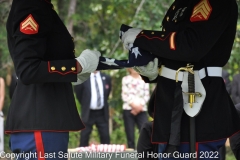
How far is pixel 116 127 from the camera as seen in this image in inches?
584

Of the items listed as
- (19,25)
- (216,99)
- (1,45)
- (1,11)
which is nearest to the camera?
(19,25)

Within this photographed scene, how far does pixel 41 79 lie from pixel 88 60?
0.99 feet

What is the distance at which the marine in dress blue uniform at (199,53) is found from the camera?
3.60 meters

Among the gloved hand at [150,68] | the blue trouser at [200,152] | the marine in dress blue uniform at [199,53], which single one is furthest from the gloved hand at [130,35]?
the blue trouser at [200,152]

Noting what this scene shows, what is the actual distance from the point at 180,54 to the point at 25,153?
1.00m

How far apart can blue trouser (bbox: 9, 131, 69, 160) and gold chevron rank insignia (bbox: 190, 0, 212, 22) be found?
38.2 inches

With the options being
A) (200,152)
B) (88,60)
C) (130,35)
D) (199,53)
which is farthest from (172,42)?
(200,152)

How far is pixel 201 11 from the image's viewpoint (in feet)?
11.9

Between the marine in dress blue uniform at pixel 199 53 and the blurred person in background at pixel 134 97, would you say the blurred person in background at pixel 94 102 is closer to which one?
the blurred person in background at pixel 134 97

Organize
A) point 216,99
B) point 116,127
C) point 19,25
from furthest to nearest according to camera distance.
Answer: point 116,127 → point 216,99 → point 19,25

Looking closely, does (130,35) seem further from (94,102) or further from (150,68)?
(94,102)

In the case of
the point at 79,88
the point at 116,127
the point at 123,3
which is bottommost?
the point at 116,127

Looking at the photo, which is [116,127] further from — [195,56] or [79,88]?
[195,56]

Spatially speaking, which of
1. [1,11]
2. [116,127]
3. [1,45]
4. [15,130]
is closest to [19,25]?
[15,130]
